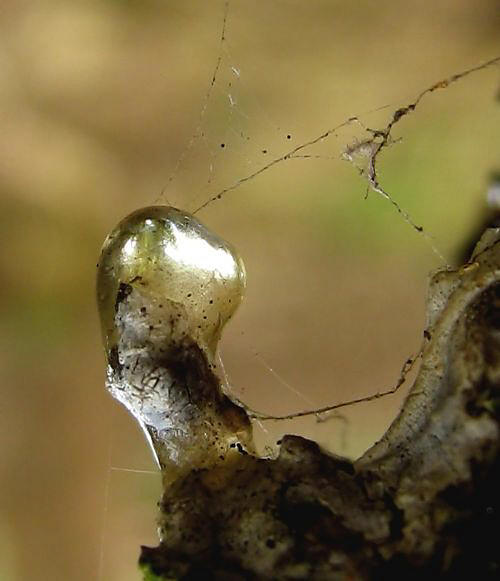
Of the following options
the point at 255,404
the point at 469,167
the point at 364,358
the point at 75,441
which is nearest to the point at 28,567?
the point at 75,441

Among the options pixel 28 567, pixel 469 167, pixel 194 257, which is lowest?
pixel 28 567

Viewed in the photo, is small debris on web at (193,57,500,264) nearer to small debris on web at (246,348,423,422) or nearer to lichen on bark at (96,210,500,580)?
small debris on web at (246,348,423,422)

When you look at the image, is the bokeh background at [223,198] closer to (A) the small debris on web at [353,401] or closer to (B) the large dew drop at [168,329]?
(A) the small debris on web at [353,401]

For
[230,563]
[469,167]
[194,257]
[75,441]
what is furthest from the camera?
[75,441]

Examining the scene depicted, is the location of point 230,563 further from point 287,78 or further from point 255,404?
point 287,78

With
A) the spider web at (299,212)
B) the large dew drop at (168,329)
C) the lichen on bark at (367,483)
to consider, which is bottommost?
the lichen on bark at (367,483)

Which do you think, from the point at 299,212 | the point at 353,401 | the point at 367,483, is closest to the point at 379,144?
the point at 299,212

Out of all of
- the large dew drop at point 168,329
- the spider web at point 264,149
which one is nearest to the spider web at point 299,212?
the spider web at point 264,149
